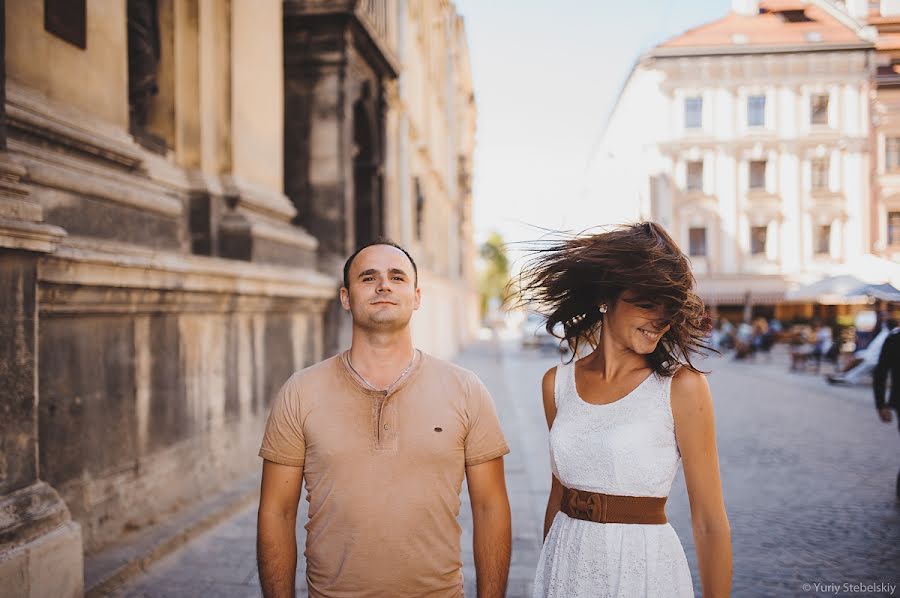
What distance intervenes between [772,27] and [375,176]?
121ft


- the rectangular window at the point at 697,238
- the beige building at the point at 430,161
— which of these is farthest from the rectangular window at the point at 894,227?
the beige building at the point at 430,161

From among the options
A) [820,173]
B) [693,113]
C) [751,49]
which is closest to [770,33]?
[751,49]

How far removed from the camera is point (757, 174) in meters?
41.1

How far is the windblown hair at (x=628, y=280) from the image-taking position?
2.53 metres

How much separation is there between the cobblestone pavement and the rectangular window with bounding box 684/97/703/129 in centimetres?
3029

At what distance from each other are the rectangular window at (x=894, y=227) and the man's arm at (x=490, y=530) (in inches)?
1787

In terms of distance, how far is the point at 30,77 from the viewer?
5.03 meters

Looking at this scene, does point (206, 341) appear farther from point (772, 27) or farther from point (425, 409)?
point (772, 27)

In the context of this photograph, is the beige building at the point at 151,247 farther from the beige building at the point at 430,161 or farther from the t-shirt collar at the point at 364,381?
the beige building at the point at 430,161

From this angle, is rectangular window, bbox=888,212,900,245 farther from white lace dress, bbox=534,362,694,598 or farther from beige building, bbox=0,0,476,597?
white lace dress, bbox=534,362,694,598

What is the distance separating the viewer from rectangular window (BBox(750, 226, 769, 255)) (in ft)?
134

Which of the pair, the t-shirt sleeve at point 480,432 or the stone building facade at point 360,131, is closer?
the t-shirt sleeve at point 480,432

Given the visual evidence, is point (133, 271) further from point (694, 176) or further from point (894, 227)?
point (894, 227)

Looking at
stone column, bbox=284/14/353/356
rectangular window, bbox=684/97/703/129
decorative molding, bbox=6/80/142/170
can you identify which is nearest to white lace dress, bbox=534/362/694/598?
decorative molding, bbox=6/80/142/170
